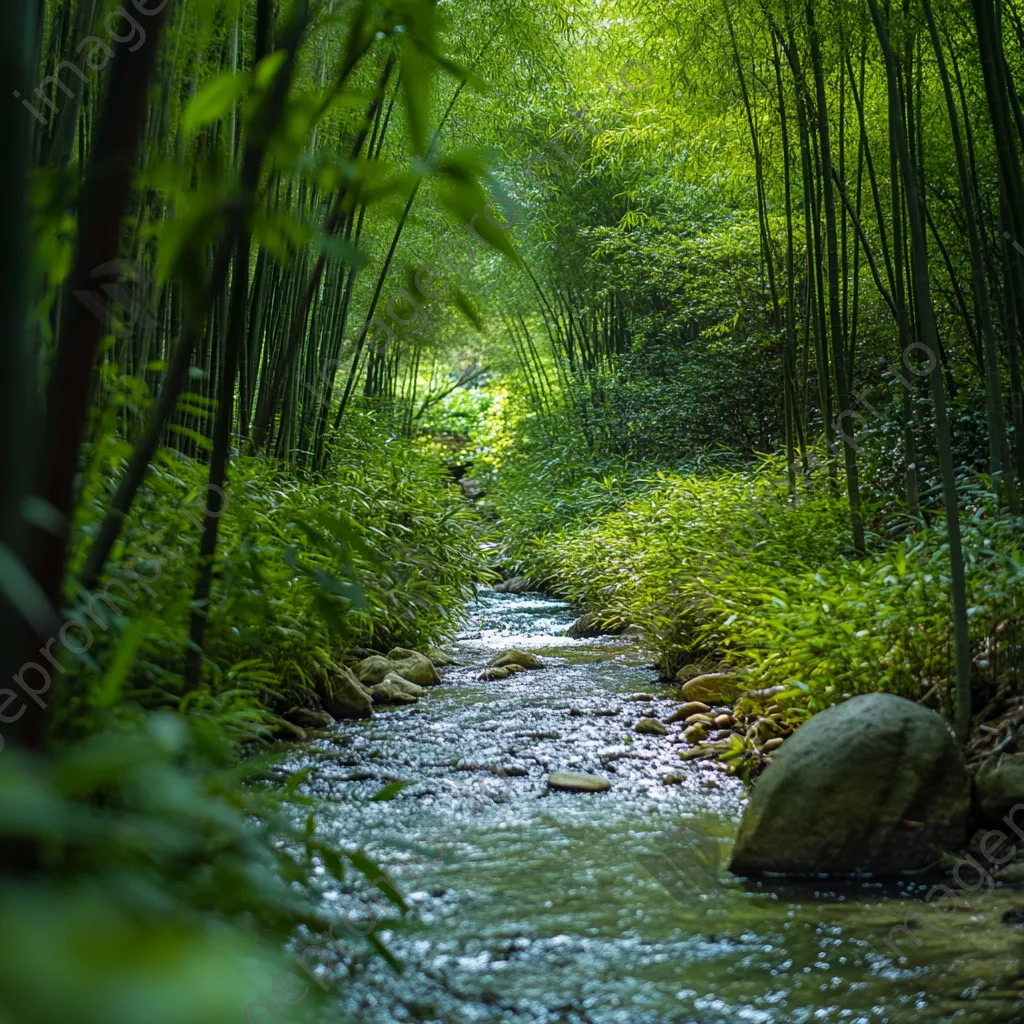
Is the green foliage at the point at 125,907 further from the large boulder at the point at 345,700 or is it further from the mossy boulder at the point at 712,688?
the mossy boulder at the point at 712,688

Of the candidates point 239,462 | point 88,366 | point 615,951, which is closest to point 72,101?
point 88,366

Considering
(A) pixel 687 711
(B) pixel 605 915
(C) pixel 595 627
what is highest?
(B) pixel 605 915

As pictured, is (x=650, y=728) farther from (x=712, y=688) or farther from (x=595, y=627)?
(x=595, y=627)

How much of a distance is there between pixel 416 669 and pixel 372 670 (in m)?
0.20

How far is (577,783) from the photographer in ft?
8.66

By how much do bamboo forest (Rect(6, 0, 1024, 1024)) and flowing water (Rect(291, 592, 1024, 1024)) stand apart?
0.01 metres

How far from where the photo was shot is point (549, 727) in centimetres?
327

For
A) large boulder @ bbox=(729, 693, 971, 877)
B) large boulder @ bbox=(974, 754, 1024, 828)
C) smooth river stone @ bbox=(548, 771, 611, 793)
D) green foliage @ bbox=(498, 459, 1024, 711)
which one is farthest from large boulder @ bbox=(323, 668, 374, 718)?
large boulder @ bbox=(974, 754, 1024, 828)

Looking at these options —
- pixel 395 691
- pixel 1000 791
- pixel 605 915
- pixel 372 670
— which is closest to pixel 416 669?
pixel 372 670

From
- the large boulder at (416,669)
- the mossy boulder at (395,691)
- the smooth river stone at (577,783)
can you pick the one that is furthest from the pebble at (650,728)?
the large boulder at (416,669)

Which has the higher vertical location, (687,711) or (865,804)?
(865,804)

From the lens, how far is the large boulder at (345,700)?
10.9ft

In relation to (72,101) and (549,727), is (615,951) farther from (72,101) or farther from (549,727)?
(72,101)

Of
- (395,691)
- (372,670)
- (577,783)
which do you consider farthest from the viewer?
(372,670)
